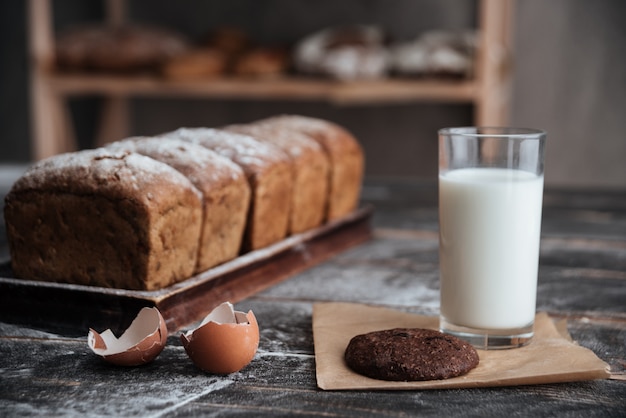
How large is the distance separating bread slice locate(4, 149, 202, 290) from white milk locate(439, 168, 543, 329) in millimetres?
410

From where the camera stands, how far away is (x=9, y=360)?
0.95m

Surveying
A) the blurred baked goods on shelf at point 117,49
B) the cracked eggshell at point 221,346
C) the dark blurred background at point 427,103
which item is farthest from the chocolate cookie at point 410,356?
the dark blurred background at point 427,103

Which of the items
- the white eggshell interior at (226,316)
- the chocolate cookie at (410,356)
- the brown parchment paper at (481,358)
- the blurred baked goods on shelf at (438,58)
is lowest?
the brown parchment paper at (481,358)

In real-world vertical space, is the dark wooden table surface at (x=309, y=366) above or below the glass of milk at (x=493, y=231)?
below

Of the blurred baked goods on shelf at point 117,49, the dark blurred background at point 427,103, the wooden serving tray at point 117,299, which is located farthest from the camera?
the dark blurred background at point 427,103

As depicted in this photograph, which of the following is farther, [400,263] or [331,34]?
[331,34]

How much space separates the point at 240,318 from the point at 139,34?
2314 millimetres

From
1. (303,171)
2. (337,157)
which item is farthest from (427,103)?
(303,171)

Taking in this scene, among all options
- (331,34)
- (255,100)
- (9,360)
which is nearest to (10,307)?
(9,360)

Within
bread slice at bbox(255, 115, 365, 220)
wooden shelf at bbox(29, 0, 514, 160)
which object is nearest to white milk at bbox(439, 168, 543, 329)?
bread slice at bbox(255, 115, 365, 220)

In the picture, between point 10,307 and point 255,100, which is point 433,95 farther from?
point 10,307

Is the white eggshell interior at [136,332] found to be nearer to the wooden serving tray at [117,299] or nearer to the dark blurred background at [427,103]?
the wooden serving tray at [117,299]

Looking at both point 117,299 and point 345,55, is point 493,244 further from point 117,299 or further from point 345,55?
point 345,55

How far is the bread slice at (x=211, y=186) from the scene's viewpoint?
1252mm
